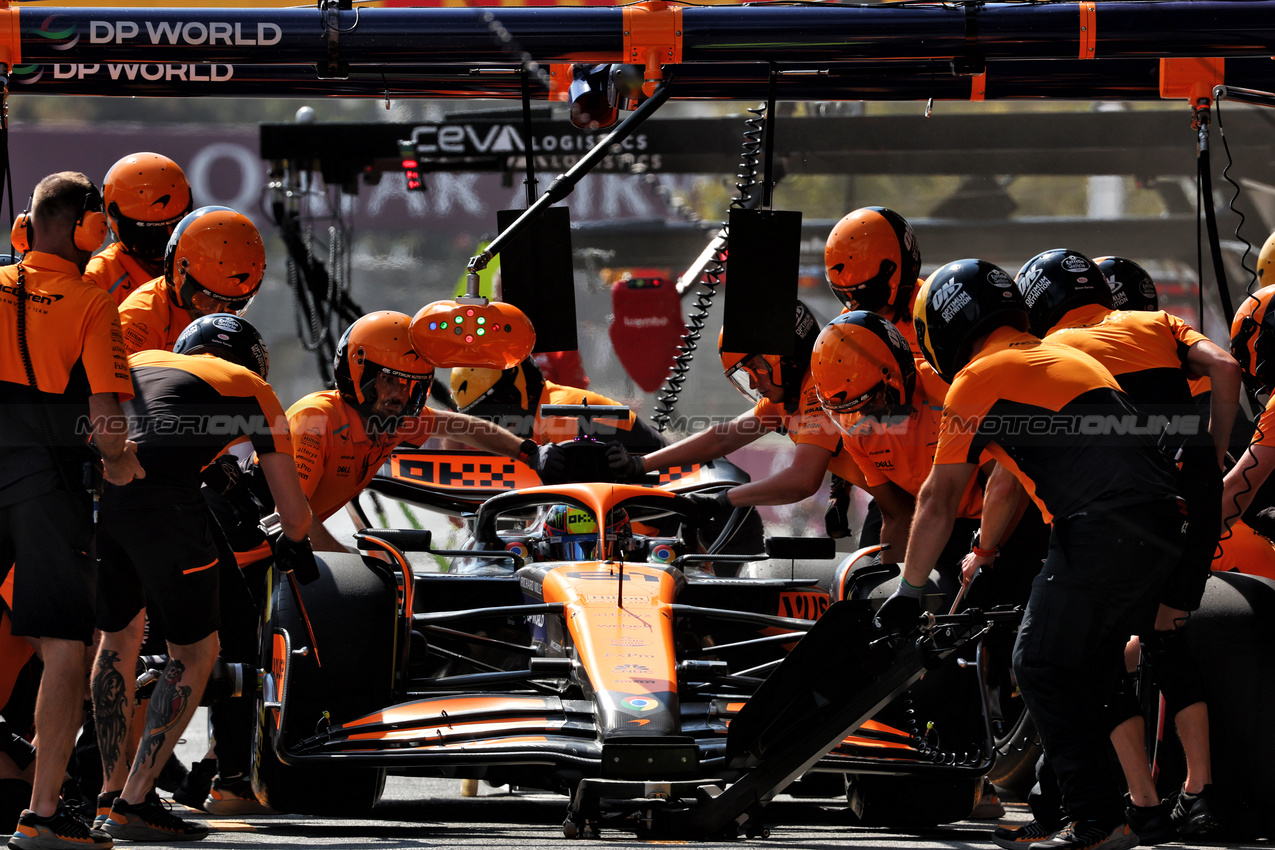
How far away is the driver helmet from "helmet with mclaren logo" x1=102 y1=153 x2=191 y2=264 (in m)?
2.11

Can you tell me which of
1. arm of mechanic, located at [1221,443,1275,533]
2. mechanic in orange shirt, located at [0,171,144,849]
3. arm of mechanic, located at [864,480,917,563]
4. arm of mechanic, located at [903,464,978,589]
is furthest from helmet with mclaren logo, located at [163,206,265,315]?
arm of mechanic, located at [1221,443,1275,533]

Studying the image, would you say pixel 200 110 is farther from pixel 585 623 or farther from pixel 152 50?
pixel 585 623

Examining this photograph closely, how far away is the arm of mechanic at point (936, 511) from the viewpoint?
13.7 feet

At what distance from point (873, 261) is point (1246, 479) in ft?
6.23

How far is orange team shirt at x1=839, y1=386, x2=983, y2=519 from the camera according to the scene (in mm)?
5805

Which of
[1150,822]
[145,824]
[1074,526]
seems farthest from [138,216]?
[1150,822]

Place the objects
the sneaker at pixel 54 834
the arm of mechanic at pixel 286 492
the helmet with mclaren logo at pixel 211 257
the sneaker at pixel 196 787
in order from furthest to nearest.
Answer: the helmet with mclaren logo at pixel 211 257
the sneaker at pixel 196 787
the arm of mechanic at pixel 286 492
the sneaker at pixel 54 834

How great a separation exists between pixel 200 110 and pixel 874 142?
4.84 m

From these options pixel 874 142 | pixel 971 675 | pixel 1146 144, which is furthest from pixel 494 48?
pixel 1146 144

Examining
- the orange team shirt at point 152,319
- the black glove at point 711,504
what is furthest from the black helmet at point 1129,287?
the orange team shirt at point 152,319

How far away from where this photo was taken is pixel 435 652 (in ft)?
17.8

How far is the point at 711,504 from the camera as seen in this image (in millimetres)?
6238

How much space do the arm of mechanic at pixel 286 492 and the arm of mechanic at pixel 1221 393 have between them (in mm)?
2938

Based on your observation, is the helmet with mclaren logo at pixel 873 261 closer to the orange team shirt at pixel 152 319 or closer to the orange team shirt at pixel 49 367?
the orange team shirt at pixel 152 319
